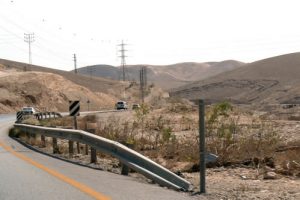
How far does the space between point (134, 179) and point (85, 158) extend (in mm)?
5255

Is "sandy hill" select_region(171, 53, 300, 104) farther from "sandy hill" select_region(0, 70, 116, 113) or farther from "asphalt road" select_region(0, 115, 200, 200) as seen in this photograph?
"asphalt road" select_region(0, 115, 200, 200)

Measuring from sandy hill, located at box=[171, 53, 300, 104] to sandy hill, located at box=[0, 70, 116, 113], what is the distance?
3885 cm

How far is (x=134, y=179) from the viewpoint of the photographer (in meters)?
11.7

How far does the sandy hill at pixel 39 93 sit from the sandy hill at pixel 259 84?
127ft

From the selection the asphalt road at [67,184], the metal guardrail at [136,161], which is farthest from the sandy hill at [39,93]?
the asphalt road at [67,184]

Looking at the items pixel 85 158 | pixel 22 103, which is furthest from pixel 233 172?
pixel 22 103

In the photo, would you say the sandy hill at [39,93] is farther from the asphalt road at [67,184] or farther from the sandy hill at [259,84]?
the asphalt road at [67,184]

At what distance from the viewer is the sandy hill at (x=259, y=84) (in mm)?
134125

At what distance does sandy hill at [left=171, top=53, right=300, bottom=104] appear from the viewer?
440 ft

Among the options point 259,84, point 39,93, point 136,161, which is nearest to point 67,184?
point 136,161

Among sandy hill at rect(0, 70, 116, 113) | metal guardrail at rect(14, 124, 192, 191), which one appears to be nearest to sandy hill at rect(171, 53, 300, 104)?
sandy hill at rect(0, 70, 116, 113)

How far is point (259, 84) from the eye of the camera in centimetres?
16000

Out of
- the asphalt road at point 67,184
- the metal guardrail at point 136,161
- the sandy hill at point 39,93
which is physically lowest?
the asphalt road at point 67,184

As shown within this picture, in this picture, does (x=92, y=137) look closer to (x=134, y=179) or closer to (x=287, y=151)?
(x=134, y=179)
